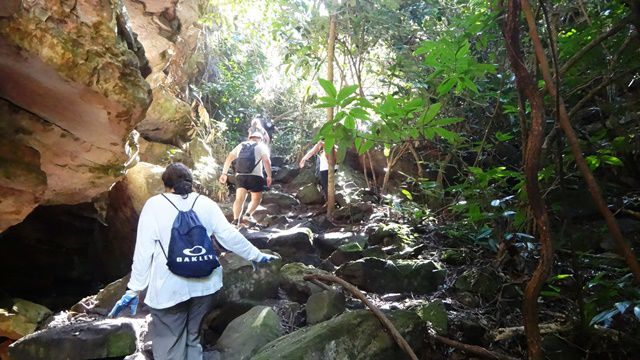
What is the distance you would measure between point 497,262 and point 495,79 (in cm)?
261

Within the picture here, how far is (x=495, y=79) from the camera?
5359 millimetres

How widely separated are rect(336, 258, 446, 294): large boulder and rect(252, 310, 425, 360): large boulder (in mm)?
1697

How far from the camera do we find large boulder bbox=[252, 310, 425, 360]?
288 centimetres

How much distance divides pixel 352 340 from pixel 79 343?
2870mm

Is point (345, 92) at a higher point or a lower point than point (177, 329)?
higher

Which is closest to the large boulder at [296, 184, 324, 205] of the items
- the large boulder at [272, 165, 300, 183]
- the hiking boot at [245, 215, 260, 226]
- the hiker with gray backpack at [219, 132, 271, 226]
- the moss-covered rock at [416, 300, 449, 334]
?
the large boulder at [272, 165, 300, 183]

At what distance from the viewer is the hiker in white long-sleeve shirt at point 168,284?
10.4 ft

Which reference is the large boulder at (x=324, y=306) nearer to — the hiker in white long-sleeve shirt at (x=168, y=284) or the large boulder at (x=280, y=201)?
the hiker in white long-sleeve shirt at (x=168, y=284)

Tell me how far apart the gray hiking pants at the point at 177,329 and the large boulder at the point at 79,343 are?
3.65 feet

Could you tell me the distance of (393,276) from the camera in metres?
4.94

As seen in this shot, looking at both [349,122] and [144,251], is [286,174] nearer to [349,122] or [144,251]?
[144,251]


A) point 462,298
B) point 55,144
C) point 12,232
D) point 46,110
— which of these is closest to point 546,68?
point 462,298

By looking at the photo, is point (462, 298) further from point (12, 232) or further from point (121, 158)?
point (12, 232)

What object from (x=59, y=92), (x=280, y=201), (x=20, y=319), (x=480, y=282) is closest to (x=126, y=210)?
(x=20, y=319)
